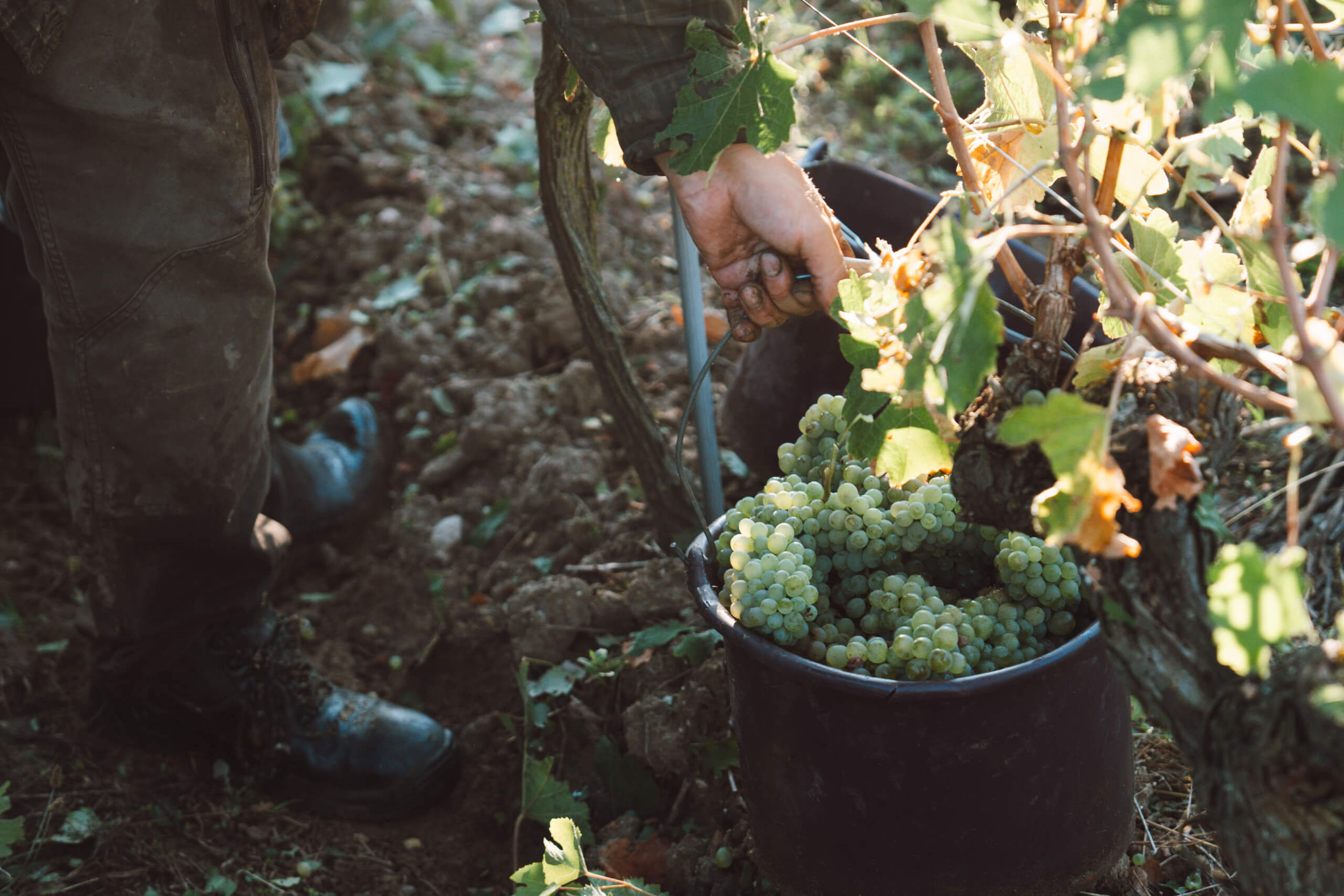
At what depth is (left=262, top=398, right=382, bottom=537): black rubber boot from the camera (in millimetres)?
2668

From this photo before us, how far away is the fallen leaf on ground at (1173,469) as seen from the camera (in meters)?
0.96

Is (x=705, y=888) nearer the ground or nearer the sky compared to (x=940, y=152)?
nearer the ground

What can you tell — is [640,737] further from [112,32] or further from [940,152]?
[940,152]

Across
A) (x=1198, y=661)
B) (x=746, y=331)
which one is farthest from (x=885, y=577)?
(x=1198, y=661)

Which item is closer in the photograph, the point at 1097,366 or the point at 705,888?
the point at 1097,366

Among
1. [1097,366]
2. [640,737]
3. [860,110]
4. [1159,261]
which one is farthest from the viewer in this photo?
[860,110]

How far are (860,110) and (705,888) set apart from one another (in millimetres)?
3547

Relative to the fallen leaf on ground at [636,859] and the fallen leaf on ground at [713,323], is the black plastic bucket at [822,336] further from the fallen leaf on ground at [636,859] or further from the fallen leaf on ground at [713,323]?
the fallen leaf on ground at [636,859]

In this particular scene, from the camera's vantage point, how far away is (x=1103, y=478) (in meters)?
0.91

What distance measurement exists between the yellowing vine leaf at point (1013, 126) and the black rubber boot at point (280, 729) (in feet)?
5.09

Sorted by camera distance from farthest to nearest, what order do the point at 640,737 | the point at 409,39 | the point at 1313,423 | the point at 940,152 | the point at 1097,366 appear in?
the point at 409,39
the point at 940,152
the point at 640,737
the point at 1097,366
the point at 1313,423

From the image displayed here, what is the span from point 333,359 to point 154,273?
1611 millimetres

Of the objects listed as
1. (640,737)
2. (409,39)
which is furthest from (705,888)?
(409,39)

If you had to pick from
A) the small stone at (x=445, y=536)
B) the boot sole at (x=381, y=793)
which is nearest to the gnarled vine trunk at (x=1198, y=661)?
the boot sole at (x=381, y=793)
